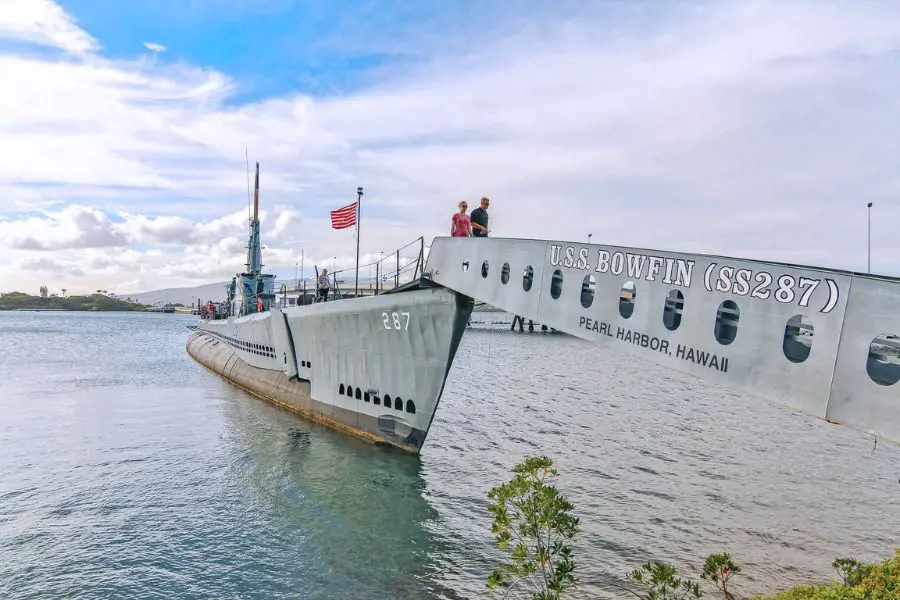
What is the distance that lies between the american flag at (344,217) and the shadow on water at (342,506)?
8206mm

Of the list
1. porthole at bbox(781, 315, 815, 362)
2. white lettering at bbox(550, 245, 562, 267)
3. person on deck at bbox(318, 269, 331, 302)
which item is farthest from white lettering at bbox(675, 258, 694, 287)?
person on deck at bbox(318, 269, 331, 302)

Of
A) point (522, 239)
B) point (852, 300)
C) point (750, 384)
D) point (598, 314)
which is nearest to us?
point (852, 300)

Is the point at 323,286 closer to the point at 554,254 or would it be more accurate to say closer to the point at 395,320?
the point at 395,320

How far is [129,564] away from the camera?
9.57 m

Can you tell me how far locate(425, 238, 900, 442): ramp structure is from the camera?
571cm

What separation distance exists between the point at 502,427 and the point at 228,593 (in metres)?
13.5

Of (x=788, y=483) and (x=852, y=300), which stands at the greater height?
(x=852, y=300)

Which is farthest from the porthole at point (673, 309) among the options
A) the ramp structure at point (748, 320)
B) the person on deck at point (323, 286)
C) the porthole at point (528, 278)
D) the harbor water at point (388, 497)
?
the person on deck at point (323, 286)

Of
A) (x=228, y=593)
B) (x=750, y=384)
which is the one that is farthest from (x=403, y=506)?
(x=750, y=384)

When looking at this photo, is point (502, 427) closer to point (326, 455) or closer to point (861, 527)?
point (326, 455)

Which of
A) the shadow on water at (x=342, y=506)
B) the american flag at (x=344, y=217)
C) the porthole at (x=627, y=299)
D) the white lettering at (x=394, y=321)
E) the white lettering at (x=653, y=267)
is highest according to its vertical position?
the american flag at (x=344, y=217)

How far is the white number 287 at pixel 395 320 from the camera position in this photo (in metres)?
15.5

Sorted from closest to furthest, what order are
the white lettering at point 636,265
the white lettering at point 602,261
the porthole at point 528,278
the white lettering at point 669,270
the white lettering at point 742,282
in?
the white lettering at point 742,282
the white lettering at point 669,270
the white lettering at point 636,265
the white lettering at point 602,261
the porthole at point 528,278

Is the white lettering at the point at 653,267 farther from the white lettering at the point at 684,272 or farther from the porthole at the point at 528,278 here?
the porthole at the point at 528,278
